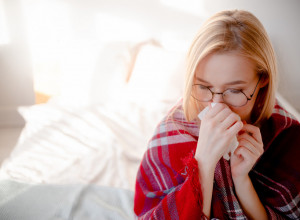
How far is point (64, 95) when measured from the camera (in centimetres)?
194

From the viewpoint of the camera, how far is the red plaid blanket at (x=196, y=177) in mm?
788

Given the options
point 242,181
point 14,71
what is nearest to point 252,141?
point 242,181

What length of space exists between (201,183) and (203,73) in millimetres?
327

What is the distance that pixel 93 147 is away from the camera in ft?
4.78

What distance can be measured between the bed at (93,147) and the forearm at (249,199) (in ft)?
1.40

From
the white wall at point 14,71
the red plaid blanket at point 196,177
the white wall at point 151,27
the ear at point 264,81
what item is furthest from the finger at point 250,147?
the white wall at point 14,71

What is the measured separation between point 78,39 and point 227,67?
184 cm

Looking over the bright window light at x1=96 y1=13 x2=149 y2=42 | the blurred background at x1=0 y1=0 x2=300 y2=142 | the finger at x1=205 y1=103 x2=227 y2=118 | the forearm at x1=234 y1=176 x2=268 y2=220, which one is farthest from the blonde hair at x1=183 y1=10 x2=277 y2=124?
the bright window light at x1=96 y1=13 x2=149 y2=42

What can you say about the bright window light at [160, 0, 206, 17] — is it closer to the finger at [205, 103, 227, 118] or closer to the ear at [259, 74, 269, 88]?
the ear at [259, 74, 269, 88]

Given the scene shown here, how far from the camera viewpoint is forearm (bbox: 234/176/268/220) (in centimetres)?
84

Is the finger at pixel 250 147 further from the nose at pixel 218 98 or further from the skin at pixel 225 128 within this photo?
the nose at pixel 218 98

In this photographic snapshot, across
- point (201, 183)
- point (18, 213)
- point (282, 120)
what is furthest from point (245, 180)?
point (18, 213)

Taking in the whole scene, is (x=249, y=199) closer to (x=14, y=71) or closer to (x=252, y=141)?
(x=252, y=141)

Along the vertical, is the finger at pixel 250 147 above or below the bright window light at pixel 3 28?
below
